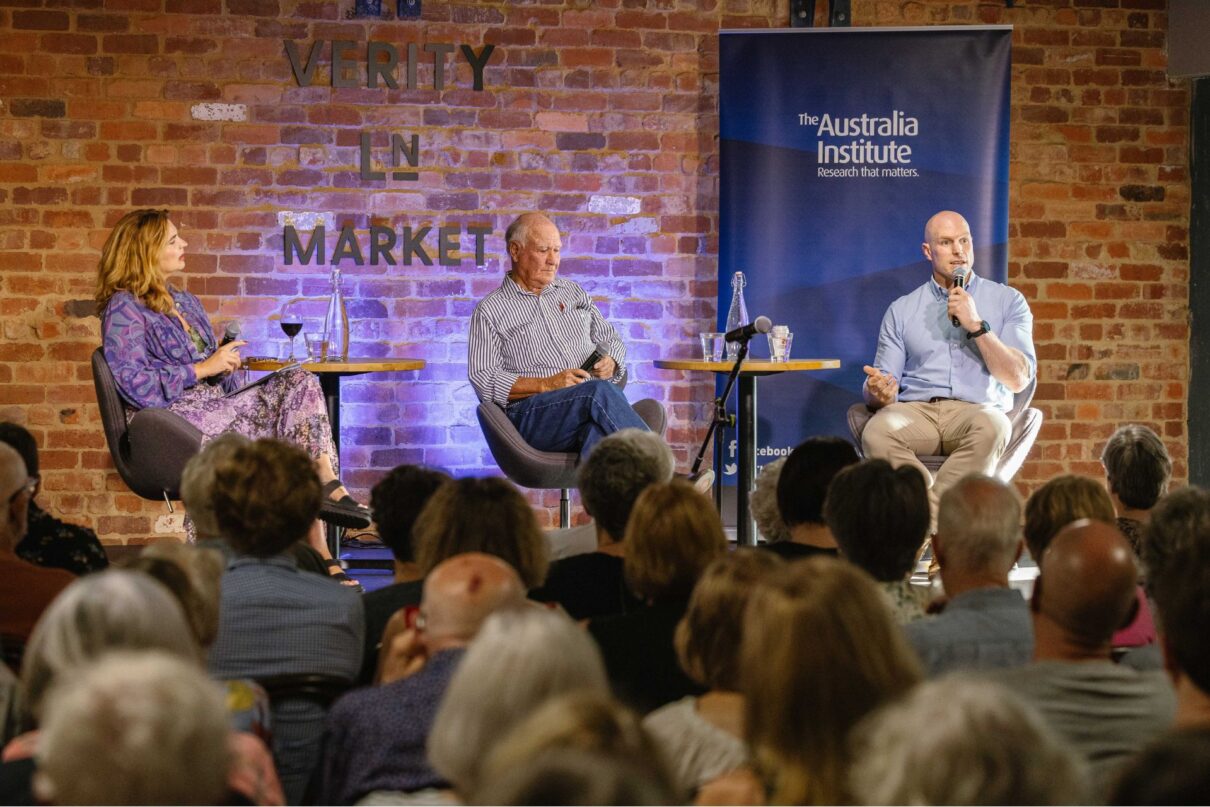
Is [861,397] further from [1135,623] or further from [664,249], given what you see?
[1135,623]

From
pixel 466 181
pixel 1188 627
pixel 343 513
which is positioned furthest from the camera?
pixel 466 181

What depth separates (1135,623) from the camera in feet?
8.44

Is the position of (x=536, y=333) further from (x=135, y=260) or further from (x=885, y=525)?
(x=885, y=525)

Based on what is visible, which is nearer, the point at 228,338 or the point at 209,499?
the point at 209,499

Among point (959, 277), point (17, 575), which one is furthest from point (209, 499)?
point (959, 277)

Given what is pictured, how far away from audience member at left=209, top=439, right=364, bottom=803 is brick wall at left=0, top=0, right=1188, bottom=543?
363cm

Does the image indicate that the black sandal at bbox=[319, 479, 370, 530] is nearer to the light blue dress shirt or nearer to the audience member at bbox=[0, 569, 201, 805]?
the light blue dress shirt

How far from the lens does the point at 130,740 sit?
1.05 metres

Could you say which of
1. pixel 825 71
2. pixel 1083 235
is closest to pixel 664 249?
pixel 825 71

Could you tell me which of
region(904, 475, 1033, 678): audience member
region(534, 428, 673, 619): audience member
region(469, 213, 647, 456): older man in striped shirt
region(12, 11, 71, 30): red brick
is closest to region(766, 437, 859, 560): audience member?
region(534, 428, 673, 619): audience member

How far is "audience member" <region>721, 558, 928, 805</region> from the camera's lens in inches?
54.3

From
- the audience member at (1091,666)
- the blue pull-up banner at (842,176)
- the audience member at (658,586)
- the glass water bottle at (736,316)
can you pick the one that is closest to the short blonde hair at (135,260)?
the glass water bottle at (736,316)

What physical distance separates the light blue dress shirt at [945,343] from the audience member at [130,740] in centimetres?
464

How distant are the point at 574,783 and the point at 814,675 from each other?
49 cm
